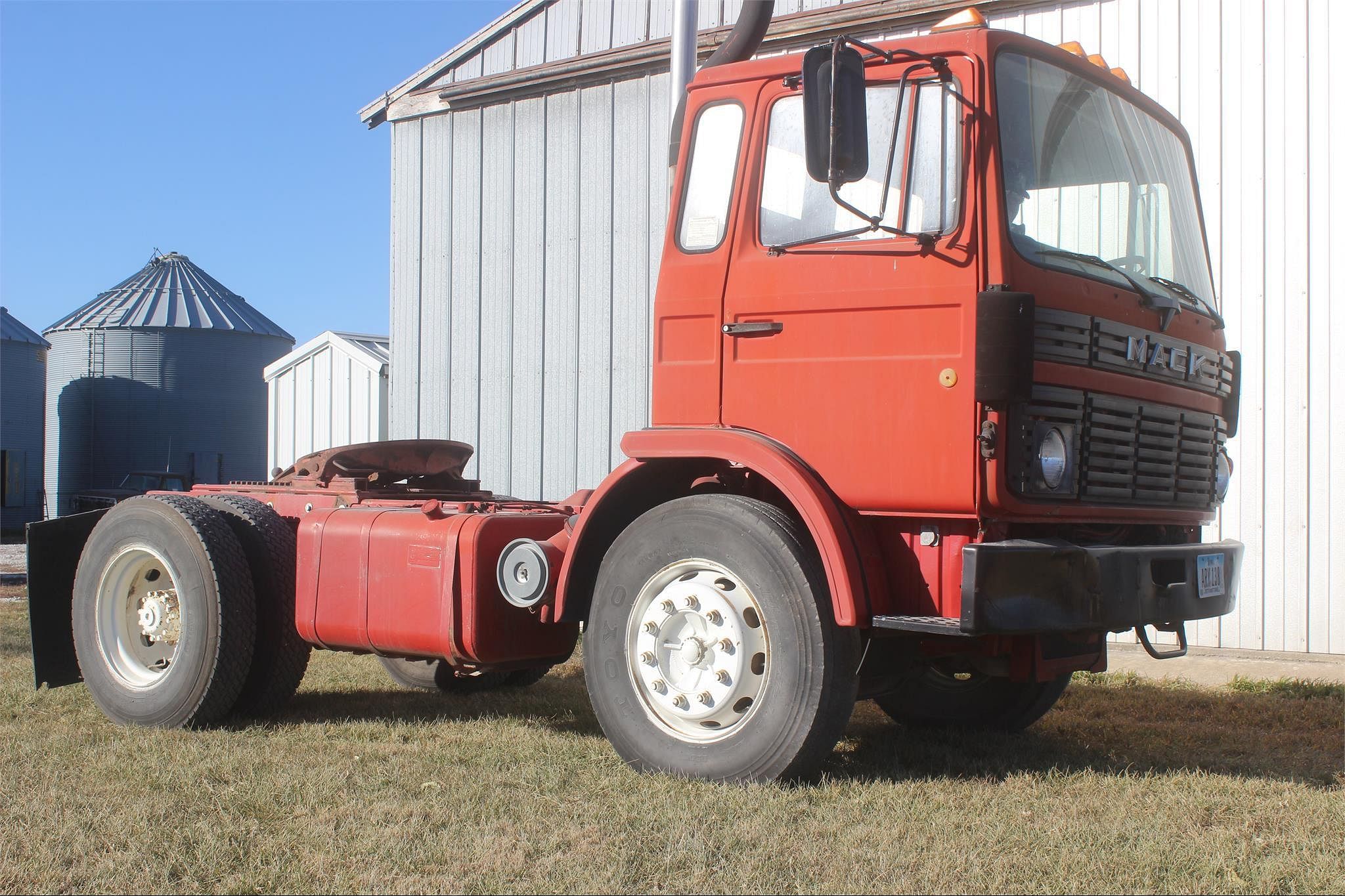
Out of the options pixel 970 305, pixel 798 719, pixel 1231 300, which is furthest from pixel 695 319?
pixel 1231 300

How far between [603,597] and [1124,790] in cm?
192

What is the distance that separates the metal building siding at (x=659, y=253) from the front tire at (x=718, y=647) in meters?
5.05

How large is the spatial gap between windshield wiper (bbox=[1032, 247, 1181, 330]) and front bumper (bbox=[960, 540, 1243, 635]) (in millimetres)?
827

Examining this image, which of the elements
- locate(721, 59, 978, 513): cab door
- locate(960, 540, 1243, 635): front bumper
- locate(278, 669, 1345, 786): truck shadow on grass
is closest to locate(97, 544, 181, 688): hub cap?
locate(278, 669, 1345, 786): truck shadow on grass

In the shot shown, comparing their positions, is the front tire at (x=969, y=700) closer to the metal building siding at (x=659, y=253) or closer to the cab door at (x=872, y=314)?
the cab door at (x=872, y=314)

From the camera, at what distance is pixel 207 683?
18.5 ft

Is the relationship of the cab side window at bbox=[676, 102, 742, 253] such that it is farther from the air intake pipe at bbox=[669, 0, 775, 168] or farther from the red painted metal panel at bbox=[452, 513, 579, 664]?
the red painted metal panel at bbox=[452, 513, 579, 664]

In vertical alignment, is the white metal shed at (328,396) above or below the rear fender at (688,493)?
above

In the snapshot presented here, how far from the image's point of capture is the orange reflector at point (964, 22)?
4.45 meters

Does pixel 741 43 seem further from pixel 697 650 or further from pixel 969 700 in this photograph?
pixel 969 700

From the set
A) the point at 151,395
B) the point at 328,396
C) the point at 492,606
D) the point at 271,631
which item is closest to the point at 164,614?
the point at 271,631

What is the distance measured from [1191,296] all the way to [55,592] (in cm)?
545

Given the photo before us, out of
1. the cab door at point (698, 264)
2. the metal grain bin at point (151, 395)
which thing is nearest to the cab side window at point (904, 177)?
the cab door at point (698, 264)

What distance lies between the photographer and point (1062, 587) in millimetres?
4051
